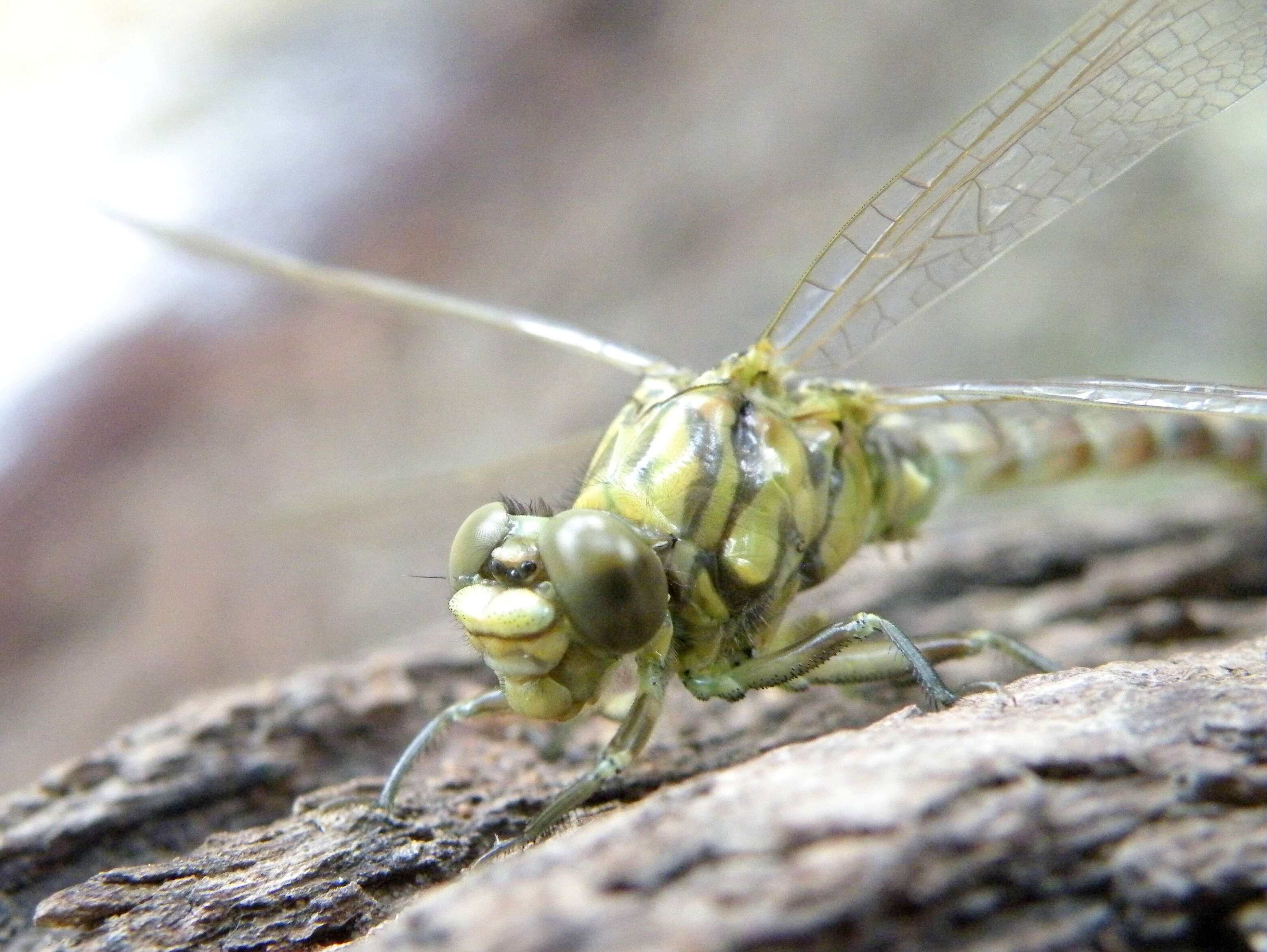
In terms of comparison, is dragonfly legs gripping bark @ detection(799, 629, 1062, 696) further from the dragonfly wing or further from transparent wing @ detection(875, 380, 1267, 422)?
the dragonfly wing

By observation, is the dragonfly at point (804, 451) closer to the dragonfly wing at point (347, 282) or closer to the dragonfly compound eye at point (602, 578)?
the dragonfly compound eye at point (602, 578)

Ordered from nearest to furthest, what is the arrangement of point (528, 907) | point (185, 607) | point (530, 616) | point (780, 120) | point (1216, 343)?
point (528, 907) → point (530, 616) → point (185, 607) → point (1216, 343) → point (780, 120)

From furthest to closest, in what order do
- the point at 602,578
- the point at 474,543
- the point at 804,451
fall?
the point at 804,451 → the point at 474,543 → the point at 602,578

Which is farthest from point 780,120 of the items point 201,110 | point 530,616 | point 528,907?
point 528,907

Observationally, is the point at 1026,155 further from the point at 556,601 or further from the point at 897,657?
the point at 556,601

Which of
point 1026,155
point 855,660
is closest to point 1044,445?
point 1026,155

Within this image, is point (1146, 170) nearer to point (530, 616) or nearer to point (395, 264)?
point (395, 264)

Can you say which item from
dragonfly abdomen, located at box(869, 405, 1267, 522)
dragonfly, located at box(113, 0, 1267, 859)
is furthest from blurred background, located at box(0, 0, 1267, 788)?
dragonfly, located at box(113, 0, 1267, 859)
